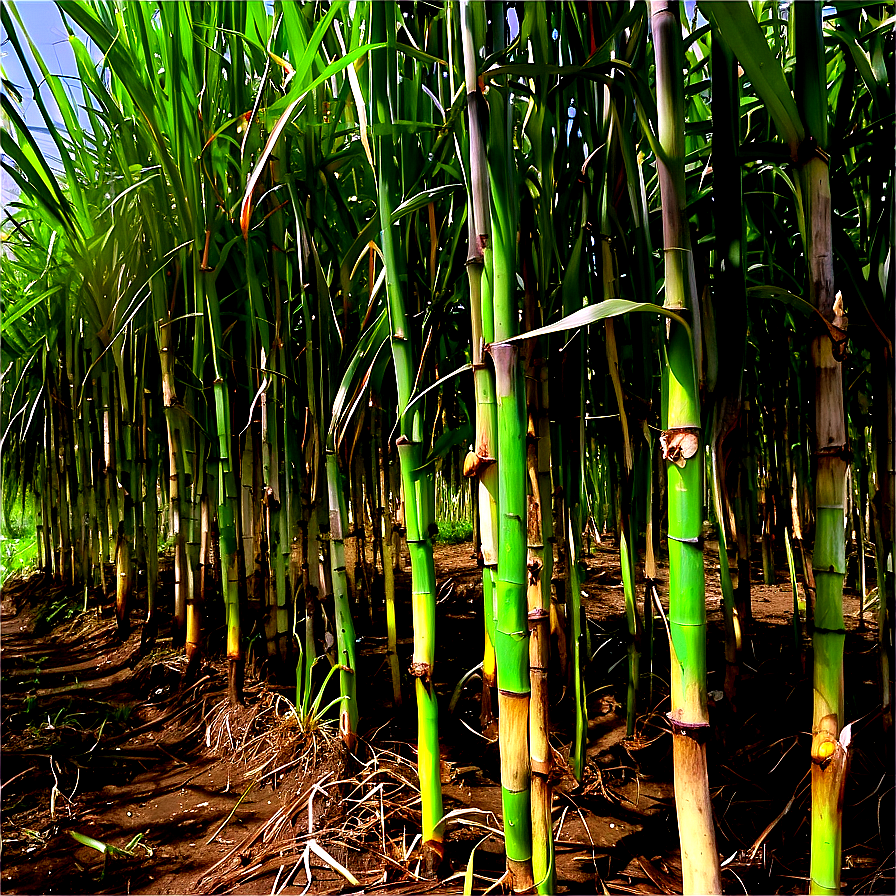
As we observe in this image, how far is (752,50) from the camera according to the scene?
1.48 ft

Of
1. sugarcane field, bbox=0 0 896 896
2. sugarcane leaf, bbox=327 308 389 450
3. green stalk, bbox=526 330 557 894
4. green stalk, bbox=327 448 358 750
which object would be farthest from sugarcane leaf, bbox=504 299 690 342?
green stalk, bbox=327 448 358 750

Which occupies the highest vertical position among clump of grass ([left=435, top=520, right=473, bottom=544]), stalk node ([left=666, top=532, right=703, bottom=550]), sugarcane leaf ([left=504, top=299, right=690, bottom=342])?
sugarcane leaf ([left=504, top=299, right=690, bottom=342])

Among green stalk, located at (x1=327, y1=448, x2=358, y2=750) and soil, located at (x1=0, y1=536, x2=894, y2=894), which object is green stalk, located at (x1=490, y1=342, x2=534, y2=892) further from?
green stalk, located at (x1=327, y1=448, x2=358, y2=750)

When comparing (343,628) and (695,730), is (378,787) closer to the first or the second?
(343,628)

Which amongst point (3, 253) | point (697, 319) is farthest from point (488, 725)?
point (3, 253)

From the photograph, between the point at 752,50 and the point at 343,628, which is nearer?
the point at 752,50

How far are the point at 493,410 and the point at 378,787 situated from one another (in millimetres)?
660

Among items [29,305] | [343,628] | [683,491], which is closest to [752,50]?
[683,491]

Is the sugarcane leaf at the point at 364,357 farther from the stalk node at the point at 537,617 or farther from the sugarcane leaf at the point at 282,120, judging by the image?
the stalk node at the point at 537,617

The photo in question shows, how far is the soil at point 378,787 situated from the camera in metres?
0.83

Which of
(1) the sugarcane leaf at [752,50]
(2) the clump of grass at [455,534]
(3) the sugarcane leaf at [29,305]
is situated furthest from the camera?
(2) the clump of grass at [455,534]

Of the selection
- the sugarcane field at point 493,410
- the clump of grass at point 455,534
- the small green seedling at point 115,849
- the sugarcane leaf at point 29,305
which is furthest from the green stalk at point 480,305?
the clump of grass at point 455,534

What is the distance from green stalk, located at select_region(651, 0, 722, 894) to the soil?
350mm

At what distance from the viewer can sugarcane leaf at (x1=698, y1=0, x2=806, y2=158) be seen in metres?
0.44
